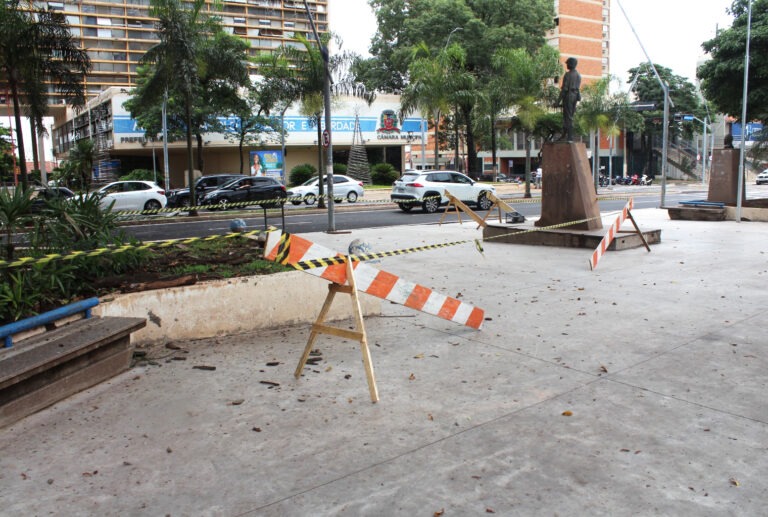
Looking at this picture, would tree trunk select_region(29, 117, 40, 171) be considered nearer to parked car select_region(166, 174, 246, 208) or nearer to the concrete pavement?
parked car select_region(166, 174, 246, 208)

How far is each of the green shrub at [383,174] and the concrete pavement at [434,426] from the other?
42601mm

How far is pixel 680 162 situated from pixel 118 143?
60.8 meters

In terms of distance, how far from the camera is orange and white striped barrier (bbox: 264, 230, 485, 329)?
4.87 meters

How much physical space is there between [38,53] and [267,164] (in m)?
27.1

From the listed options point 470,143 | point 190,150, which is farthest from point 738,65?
point 470,143

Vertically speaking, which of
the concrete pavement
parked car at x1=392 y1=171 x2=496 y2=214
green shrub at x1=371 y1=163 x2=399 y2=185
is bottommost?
the concrete pavement

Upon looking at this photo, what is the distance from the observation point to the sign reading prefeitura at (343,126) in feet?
148

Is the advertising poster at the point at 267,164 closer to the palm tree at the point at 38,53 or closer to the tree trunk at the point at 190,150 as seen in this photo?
the tree trunk at the point at 190,150

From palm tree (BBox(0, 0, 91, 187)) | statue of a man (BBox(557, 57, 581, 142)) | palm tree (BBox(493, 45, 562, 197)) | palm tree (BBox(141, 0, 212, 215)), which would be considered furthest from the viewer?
palm tree (BBox(493, 45, 562, 197))

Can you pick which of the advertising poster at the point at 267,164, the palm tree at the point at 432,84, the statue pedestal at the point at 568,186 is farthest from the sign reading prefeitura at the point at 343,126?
the statue pedestal at the point at 568,186

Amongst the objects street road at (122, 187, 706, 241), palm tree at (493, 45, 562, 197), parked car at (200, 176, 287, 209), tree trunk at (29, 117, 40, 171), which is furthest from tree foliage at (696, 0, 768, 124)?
tree trunk at (29, 117, 40, 171)

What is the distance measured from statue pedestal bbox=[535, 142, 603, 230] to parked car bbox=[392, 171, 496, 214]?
10259 millimetres

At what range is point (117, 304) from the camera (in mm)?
5840

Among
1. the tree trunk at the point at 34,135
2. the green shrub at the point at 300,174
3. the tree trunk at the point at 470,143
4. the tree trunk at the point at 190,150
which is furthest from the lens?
the green shrub at the point at 300,174
